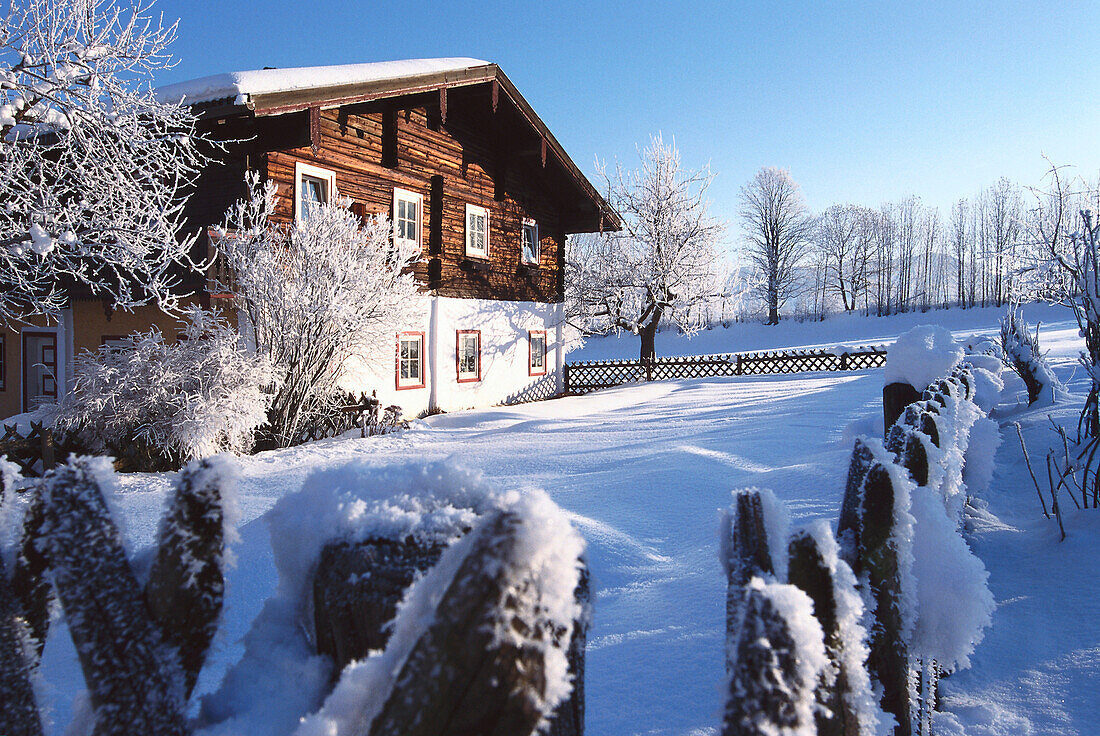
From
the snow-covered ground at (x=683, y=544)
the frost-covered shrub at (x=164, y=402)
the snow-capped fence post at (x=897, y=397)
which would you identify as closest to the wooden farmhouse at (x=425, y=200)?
the frost-covered shrub at (x=164, y=402)

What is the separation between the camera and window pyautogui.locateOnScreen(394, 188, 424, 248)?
13.7m

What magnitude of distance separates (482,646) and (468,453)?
25.0ft

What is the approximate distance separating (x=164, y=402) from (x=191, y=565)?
28.9 feet

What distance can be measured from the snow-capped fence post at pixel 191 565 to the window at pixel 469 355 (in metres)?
14.3

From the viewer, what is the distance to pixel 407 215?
14148mm

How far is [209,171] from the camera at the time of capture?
35.4 feet

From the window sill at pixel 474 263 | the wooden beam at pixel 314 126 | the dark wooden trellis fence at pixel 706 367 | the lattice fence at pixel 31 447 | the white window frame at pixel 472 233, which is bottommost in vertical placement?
the lattice fence at pixel 31 447

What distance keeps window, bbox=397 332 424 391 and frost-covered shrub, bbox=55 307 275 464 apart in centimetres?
462

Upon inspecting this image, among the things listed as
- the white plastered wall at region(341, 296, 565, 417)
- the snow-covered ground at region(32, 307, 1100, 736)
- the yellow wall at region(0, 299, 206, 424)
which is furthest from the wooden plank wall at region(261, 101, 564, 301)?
the snow-covered ground at region(32, 307, 1100, 736)

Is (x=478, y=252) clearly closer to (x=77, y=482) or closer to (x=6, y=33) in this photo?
(x=6, y=33)

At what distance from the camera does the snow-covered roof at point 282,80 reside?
9547mm

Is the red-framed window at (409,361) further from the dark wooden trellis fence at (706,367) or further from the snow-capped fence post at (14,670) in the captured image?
the snow-capped fence post at (14,670)

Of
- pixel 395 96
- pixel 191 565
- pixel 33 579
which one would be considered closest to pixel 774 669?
pixel 191 565

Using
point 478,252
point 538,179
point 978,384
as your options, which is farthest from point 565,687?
point 538,179
